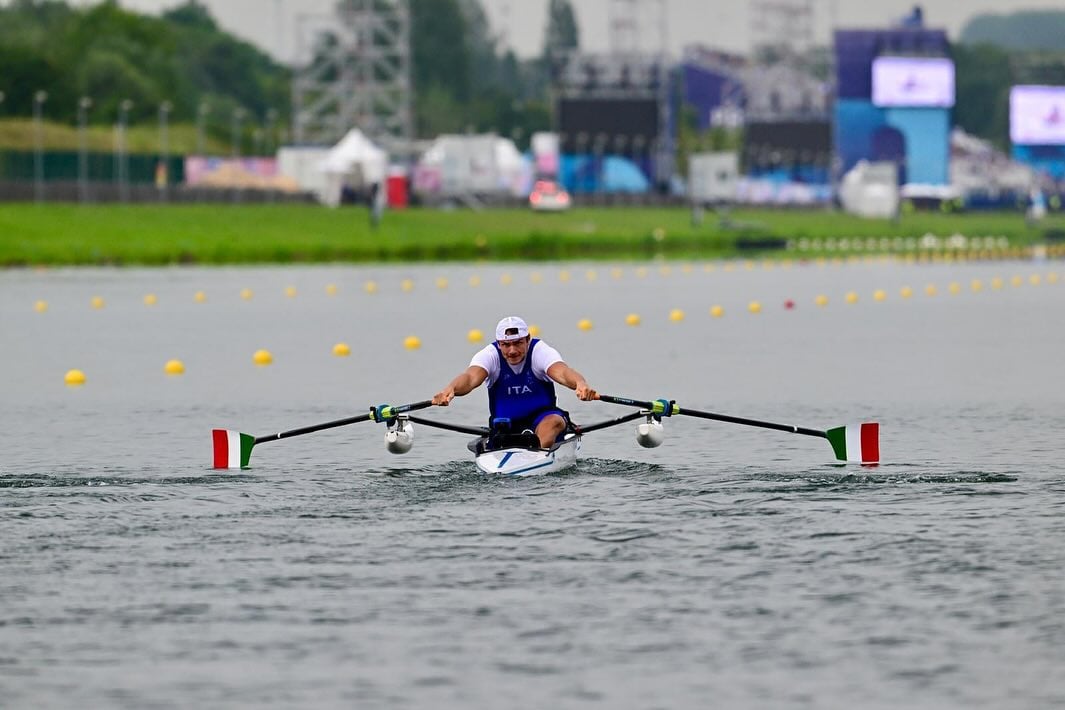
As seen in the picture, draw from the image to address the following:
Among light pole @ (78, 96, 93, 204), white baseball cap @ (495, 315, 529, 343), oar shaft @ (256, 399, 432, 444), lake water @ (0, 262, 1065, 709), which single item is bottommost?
lake water @ (0, 262, 1065, 709)

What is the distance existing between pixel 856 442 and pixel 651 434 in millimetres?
2002

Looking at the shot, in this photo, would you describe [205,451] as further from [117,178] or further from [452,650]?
[117,178]

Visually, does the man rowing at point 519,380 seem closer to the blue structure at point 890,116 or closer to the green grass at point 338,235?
the green grass at point 338,235

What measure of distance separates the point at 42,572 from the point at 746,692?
225 inches

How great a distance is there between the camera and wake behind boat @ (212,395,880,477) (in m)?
19.6

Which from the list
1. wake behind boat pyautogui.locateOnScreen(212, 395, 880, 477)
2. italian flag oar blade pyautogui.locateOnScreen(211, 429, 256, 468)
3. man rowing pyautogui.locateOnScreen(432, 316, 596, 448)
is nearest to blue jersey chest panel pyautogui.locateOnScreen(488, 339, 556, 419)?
man rowing pyautogui.locateOnScreen(432, 316, 596, 448)

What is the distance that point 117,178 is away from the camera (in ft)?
395

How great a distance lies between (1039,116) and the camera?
162m

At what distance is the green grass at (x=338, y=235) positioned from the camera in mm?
81562

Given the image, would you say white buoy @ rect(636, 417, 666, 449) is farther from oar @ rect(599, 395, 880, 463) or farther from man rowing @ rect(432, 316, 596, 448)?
man rowing @ rect(432, 316, 596, 448)

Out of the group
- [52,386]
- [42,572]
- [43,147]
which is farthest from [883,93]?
[42,572]

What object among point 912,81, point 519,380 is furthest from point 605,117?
point 519,380

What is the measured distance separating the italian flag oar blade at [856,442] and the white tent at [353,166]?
9823 centimetres

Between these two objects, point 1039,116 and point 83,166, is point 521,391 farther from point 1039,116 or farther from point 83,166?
point 1039,116
